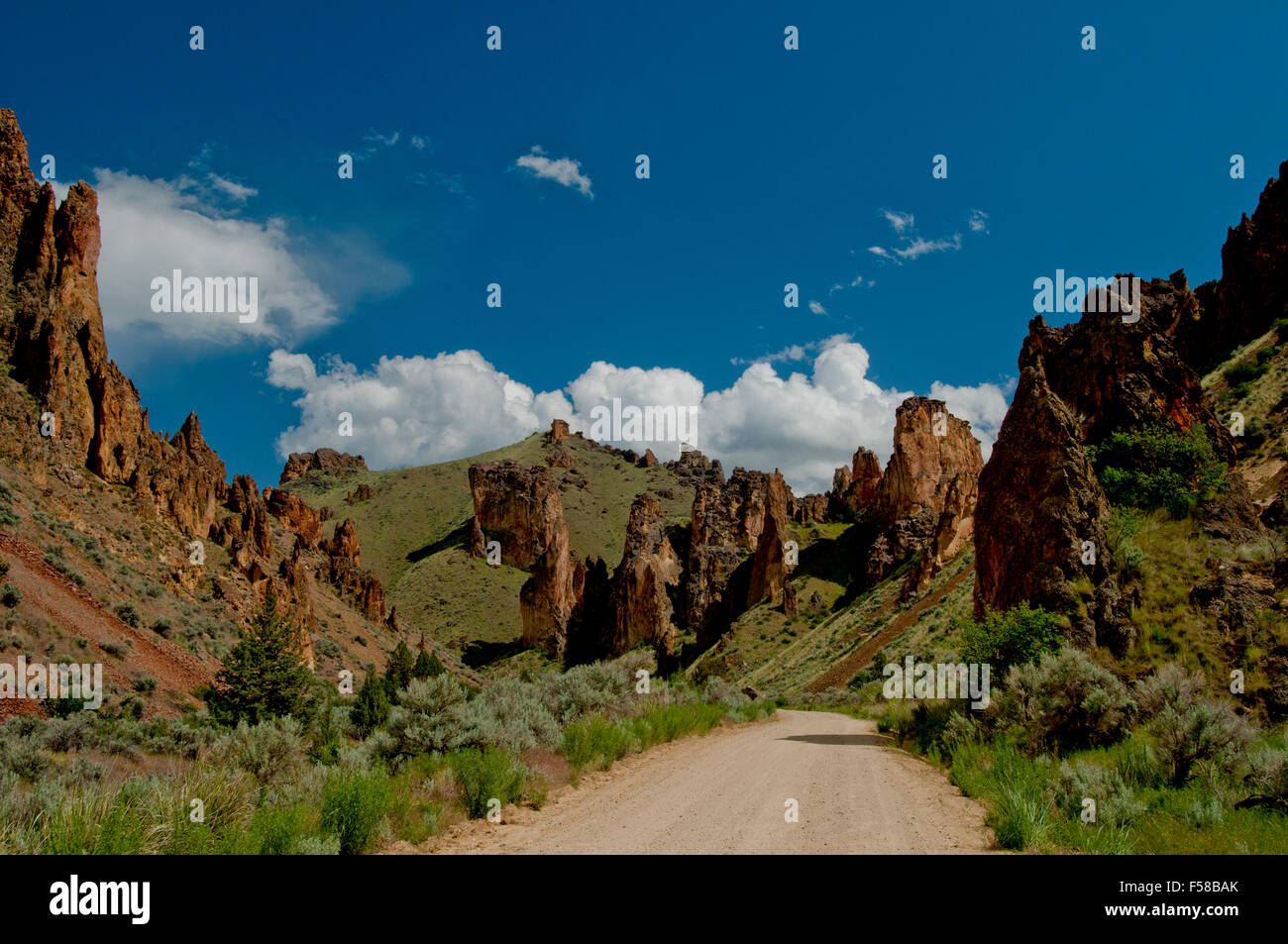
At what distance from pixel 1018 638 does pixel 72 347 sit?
6054 cm

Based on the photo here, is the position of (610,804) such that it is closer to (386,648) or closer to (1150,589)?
(1150,589)

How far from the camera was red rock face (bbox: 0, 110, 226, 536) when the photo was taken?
4678 cm

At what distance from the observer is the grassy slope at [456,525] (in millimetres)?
103625

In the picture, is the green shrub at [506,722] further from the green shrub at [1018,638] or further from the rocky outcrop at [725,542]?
the rocky outcrop at [725,542]

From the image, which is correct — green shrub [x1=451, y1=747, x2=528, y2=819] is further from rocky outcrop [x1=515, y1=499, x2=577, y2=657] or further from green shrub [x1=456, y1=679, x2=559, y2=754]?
rocky outcrop [x1=515, y1=499, x2=577, y2=657]

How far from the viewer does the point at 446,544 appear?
12344 cm

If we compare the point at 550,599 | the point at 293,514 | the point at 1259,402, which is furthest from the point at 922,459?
the point at 293,514

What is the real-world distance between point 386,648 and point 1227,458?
64.8 meters

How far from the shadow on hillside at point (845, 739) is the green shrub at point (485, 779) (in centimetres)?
1000

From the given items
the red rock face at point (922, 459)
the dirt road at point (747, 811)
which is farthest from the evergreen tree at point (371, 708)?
the red rock face at point (922, 459)

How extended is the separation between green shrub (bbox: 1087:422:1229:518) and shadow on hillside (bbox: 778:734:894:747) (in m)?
9.22

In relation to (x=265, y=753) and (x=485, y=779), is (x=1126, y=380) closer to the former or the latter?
(x=485, y=779)

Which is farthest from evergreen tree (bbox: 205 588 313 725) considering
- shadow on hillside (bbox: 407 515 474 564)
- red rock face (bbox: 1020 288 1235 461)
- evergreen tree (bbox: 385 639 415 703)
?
shadow on hillside (bbox: 407 515 474 564)
